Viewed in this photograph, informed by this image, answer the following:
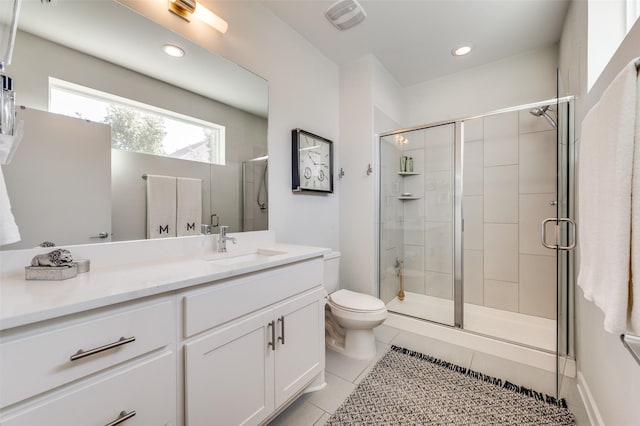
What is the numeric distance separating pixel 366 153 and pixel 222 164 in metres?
1.39

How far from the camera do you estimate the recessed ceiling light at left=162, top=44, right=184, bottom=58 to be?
1.36m

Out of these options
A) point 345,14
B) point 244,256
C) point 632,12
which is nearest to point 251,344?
point 244,256

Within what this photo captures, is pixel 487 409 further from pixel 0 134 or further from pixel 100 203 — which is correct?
pixel 0 134

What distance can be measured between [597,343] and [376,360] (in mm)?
1222

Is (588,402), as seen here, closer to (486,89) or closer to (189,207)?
(189,207)

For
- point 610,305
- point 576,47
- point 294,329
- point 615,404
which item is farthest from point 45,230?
point 576,47

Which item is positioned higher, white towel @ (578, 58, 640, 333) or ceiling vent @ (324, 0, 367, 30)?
ceiling vent @ (324, 0, 367, 30)

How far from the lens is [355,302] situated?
1.95 meters

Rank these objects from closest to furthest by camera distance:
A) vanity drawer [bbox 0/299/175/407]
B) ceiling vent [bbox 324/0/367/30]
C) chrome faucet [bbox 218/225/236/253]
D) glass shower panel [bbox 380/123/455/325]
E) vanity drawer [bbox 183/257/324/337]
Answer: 1. vanity drawer [bbox 0/299/175/407]
2. vanity drawer [bbox 183/257/324/337]
3. chrome faucet [bbox 218/225/236/253]
4. ceiling vent [bbox 324/0/367/30]
5. glass shower panel [bbox 380/123/455/325]

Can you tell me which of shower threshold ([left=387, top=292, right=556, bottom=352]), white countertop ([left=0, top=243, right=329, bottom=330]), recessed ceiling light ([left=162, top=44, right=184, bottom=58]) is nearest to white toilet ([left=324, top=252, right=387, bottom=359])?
shower threshold ([left=387, top=292, right=556, bottom=352])

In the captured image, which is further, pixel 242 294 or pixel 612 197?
pixel 242 294

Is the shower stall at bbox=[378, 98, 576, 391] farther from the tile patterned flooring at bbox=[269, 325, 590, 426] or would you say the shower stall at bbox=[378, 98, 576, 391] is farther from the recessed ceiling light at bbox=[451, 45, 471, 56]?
the recessed ceiling light at bbox=[451, 45, 471, 56]

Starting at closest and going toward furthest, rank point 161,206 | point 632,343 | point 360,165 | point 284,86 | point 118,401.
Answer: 1. point 632,343
2. point 118,401
3. point 161,206
4. point 284,86
5. point 360,165

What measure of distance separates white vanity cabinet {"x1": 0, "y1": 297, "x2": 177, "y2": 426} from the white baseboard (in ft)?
6.18
